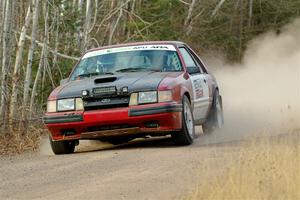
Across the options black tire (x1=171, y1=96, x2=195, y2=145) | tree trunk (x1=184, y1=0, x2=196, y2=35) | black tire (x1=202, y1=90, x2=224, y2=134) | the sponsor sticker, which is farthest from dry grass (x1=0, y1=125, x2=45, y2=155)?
tree trunk (x1=184, y1=0, x2=196, y2=35)

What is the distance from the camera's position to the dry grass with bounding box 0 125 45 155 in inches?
529

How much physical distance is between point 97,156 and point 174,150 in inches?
40.5

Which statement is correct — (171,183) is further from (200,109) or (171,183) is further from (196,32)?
(196,32)

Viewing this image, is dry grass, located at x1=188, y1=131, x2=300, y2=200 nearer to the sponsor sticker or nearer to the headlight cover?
the headlight cover

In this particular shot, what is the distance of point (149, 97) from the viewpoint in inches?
453

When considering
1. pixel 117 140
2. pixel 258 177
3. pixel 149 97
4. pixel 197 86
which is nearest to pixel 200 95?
pixel 197 86

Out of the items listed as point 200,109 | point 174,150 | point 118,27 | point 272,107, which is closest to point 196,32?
point 118,27

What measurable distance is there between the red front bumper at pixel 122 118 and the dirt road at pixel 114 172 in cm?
35

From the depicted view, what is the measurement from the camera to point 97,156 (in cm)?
1139

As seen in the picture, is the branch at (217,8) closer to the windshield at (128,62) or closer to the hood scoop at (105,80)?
the windshield at (128,62)

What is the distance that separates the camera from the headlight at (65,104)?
1170 centimetres

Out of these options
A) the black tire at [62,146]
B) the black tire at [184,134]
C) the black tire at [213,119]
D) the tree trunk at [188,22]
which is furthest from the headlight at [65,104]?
A: the tree trunk at [188,22]

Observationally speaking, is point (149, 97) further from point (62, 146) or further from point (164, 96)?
point (62, 146)

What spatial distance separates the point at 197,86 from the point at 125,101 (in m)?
1.99
